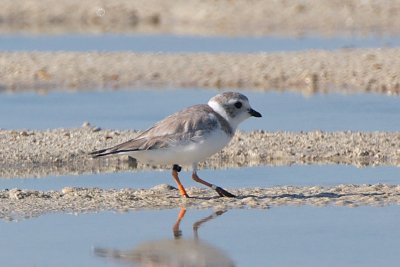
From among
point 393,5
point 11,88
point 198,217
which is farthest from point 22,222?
point 393,5

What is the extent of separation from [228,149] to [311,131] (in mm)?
1560

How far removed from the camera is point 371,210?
9977 millimetres

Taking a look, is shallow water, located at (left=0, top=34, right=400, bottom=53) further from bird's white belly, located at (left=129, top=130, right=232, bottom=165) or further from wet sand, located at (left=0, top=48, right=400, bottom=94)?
bird's white belly, located at (left=129, top=130, right=232, bottom=165)

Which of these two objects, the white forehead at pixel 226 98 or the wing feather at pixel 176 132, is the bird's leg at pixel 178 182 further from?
the white forehead at pixel 226 98

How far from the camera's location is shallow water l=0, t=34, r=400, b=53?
24286mm

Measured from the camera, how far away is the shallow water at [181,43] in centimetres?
2429

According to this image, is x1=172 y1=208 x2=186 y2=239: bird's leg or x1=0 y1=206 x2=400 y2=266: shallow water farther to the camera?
x1=172 y1=208 x2=186 y2=239: bird's leg

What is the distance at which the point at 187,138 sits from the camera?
33.5 ft

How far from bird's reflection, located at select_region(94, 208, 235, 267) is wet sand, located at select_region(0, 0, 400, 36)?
19.5m

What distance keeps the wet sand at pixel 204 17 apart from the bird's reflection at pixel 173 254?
19.5 m

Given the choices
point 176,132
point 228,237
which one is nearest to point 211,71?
point 176,132

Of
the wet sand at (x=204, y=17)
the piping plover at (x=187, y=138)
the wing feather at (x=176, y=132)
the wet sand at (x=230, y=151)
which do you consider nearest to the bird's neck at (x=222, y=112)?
the piping plover at (x=187, y=138)

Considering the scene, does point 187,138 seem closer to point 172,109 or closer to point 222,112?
point 222,112

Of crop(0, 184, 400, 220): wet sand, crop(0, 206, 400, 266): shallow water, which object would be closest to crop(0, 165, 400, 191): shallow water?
crop(0, 184, 400, 220): wet sand
